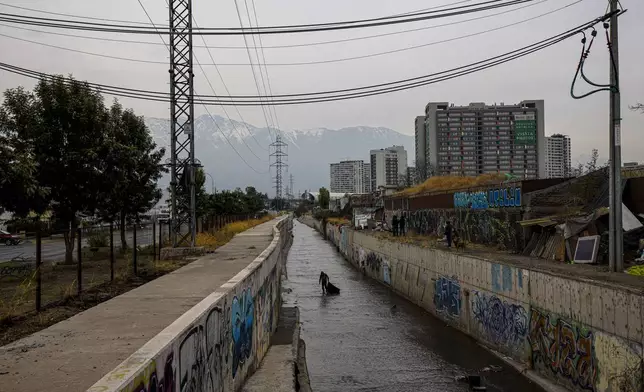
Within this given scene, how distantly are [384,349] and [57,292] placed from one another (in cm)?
1232

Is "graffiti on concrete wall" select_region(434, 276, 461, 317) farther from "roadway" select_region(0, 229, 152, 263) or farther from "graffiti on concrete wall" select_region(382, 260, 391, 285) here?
"roadway" select_region(0, 229, 152, 263)

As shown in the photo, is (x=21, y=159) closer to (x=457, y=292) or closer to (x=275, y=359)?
(x=275, y=359)

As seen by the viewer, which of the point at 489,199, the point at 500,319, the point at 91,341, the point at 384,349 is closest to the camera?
the point at 91,341

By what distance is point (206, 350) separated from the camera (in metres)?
6.91

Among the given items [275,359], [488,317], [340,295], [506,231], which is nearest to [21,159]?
[275,359]

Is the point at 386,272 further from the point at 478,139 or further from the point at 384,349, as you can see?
the point at 478,139

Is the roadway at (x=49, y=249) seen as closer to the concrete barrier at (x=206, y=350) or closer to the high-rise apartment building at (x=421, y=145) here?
the concrete barrier at (x=206, y=350)

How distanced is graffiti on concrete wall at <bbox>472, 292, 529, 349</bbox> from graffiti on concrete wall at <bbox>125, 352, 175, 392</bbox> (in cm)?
1310

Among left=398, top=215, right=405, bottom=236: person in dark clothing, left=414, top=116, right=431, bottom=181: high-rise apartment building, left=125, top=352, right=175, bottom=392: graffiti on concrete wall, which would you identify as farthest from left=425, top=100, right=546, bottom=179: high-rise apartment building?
left=125, top=352, right=175, bottom=392: graffiti on concrete wall

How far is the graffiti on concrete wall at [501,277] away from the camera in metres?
17.0

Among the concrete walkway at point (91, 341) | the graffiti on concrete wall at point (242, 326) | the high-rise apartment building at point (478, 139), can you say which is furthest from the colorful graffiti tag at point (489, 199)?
the high-rise apartment building at point (478, 139)

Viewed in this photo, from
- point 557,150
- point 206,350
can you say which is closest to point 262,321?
point 206,350

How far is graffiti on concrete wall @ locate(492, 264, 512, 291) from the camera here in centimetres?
1698

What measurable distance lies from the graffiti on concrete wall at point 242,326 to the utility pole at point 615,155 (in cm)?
992
